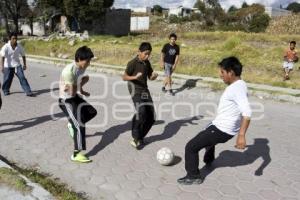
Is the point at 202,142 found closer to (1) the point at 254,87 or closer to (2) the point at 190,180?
(2) the point at 190,180

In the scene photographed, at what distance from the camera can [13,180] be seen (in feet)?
16.4

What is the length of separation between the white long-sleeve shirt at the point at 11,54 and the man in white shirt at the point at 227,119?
7.30 meters

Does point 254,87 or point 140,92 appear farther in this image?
point 254,87

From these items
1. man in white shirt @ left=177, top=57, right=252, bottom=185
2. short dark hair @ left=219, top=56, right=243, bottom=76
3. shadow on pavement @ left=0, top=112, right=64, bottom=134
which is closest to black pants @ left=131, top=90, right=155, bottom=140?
man in white shirt @ left=177, top=57, right=252, bottom=185

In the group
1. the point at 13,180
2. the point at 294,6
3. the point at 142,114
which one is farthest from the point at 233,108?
the point at 294,6

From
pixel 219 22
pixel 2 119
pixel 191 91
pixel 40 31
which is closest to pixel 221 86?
pixel 191 91

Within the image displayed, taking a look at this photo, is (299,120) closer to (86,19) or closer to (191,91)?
(191,91)

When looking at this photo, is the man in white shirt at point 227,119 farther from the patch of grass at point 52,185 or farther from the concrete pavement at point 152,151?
the patch of grass at point 52,185

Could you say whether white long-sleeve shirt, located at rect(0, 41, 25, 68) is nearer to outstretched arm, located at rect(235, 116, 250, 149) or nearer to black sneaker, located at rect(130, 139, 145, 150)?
black sneaker, located at rect(130, 139, 145, 150)

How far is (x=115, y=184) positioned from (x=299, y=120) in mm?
5577

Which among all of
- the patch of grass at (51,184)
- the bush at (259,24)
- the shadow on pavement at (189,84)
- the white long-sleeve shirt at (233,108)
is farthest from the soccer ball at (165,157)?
the bush at (259,24)

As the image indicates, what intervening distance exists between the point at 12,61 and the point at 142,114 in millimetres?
5965

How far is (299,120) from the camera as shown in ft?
31.1

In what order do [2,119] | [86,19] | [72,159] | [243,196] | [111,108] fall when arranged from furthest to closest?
[86,19] → [111,108] → [2,119] → [72,159] → [243,196]
